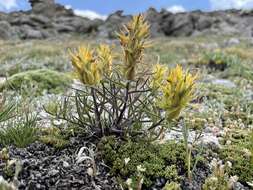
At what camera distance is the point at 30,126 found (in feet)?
10.5

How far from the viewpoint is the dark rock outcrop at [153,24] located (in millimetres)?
40406

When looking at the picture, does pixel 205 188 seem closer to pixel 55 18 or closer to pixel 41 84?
pixel 41 84

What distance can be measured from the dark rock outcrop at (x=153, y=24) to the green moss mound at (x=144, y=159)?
118 feet

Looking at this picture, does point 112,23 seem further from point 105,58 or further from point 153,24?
point 105,58

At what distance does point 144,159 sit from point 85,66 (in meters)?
0.73

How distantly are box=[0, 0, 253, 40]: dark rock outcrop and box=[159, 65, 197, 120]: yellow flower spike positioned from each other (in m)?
36.3

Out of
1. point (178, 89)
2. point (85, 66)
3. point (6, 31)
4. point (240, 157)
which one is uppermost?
point (85, 66)

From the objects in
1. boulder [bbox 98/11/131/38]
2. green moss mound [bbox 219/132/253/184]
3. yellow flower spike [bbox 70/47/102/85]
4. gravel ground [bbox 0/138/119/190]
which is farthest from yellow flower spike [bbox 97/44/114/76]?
boulder [bbox 98/11/131/38]

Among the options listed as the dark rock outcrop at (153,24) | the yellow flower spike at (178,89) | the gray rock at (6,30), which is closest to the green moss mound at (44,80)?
the yellow flower spike at (178,89)

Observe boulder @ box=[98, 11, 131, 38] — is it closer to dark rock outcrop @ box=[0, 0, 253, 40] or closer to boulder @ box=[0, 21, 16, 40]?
dark rock outcrop @ box=[0, 0, 253, 40]

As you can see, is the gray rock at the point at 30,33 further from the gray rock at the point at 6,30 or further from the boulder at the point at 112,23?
the boulder at the point at 112,23

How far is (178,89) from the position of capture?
100 inches

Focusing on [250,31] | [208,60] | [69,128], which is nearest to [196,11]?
[250,31]

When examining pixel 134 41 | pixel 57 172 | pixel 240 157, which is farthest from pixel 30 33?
pixel 57 172
